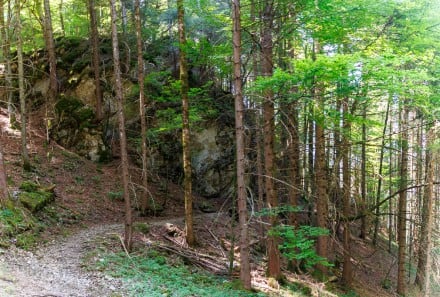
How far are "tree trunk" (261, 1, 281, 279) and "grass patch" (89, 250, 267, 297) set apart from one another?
1.44 m

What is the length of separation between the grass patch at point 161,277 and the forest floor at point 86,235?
33 cm

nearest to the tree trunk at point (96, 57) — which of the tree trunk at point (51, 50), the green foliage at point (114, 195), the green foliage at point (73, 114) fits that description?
the green foliage at point (73, 114)

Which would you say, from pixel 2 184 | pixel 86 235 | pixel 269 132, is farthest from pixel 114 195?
pixel 269 132

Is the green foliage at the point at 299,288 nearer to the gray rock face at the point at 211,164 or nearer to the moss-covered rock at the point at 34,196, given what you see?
the moss-covered rock at the point at 34,196

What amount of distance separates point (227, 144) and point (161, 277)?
11539 mm

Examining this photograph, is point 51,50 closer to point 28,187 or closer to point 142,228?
point 28,187

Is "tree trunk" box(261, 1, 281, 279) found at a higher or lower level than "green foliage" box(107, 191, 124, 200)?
higher

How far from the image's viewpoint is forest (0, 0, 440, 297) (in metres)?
7.66

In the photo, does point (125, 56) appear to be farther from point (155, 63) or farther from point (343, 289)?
point (343, 289)

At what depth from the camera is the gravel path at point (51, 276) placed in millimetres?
6285

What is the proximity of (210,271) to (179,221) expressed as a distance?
3973 mm

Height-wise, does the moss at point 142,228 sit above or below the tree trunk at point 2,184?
below

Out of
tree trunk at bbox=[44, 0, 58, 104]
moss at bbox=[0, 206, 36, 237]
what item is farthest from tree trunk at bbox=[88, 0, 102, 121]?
moss at bbox=[0, 206, 36, 237]

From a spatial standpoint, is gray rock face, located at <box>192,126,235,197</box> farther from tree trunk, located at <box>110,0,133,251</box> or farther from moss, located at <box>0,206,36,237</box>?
moss, located at <box>0,206,36,237</box>
